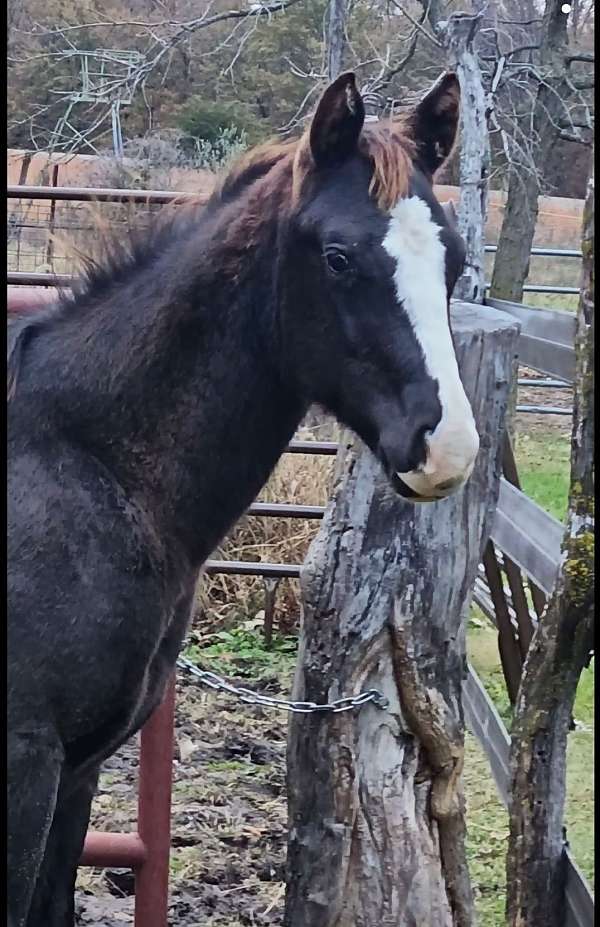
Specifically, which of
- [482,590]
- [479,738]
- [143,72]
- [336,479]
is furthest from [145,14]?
[336,479]

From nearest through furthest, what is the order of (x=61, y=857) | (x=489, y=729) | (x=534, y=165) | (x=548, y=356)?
(x=61, y=857), (x=548, y=356), (x=489, y=729), (x=534, y=165)

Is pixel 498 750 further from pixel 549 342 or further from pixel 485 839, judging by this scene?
pixel 549 342

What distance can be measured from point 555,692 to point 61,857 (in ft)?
3.93

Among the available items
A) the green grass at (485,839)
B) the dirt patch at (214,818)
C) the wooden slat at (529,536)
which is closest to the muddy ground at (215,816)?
the dirt patch at (214,818)

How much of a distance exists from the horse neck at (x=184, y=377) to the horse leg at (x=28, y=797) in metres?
0.48

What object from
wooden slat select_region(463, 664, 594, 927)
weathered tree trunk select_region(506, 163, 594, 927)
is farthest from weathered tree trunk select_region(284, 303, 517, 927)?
wooden slat select_region(463, 664, 594, 927)

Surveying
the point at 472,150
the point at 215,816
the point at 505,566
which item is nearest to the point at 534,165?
the point at 472,150

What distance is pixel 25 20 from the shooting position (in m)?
14.3

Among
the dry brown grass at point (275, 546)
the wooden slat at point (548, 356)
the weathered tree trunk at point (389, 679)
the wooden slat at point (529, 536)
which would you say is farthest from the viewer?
the dry brown grass at point (275, 546)

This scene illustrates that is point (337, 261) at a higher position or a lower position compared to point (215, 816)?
higher

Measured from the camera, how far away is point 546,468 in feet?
28.8

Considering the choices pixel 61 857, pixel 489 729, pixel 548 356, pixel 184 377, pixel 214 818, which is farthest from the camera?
pixel 489 729

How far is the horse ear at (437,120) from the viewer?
7.45 feet

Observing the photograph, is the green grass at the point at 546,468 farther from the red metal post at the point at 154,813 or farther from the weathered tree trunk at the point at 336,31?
the red metal post at the point at 154,813
